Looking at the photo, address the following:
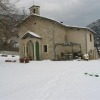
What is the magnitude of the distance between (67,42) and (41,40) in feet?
12.7

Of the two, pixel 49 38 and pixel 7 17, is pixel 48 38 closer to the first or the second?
pixel 49 38

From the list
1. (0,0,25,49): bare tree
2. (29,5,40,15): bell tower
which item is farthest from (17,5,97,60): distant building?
(0,0,25,49): bare tree

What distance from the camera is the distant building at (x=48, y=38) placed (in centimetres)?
3216

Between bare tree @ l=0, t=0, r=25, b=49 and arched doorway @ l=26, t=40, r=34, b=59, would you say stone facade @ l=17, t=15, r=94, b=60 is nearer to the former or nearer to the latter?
arched doorway @ l=26, t=40, r=34, b=59

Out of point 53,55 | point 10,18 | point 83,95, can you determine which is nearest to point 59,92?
point 83,95

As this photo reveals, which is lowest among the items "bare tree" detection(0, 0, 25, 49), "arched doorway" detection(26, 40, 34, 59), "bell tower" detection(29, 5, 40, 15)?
"arched doorway" detection(26, 40, 34, 59)

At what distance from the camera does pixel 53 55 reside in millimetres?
31891

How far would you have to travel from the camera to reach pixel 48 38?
106 ft

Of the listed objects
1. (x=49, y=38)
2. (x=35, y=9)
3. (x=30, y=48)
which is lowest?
(x=30, y=48)

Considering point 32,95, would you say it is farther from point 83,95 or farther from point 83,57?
point 83,57

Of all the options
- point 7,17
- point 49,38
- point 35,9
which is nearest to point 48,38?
point 49,38

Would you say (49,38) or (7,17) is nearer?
(7,17)

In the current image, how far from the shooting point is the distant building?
32156 mm

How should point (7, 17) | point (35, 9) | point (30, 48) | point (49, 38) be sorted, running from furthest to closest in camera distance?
point (35, 9), point (30, 48), point (49, 38), point (7, 17)
